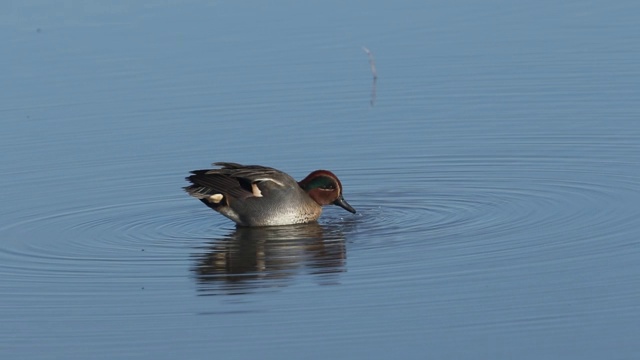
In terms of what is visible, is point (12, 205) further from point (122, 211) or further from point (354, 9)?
point (354, 9)

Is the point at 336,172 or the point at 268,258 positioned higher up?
the point at 336,172

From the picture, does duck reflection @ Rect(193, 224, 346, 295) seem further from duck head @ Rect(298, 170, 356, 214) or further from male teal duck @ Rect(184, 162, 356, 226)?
duck head @ Rect(298, 170, 356, 214)

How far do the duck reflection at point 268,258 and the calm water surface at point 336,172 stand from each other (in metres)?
0.04

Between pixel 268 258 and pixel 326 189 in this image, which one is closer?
pixel 268 258

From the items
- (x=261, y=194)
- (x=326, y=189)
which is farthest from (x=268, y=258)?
(x=326, y=189)

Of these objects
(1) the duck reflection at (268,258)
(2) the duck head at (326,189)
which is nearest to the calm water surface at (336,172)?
(1) the duck reflection at (268,258)

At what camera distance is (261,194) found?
49.7 feet

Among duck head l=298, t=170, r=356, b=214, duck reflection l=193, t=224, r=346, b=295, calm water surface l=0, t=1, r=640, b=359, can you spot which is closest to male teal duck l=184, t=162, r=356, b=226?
duck head l=298, t=170, r=356, b=214

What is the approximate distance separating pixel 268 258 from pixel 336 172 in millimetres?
3216

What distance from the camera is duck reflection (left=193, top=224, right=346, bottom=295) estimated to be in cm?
1259

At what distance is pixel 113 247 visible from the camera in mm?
14188

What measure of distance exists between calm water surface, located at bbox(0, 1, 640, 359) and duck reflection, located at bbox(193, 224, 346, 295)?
0.04 meters

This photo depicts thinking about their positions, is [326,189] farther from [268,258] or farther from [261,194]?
[268,258]

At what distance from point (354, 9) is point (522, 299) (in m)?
12.6
